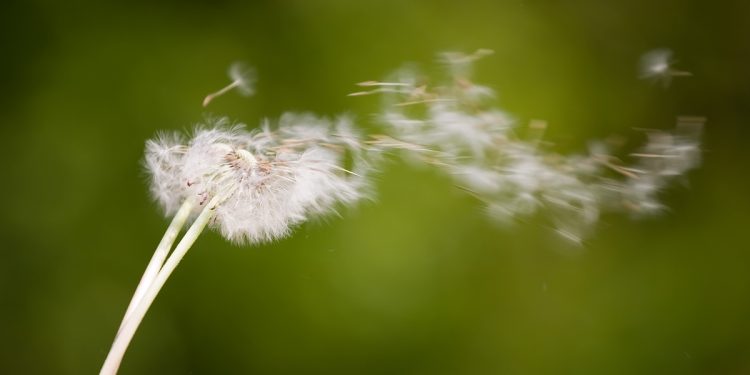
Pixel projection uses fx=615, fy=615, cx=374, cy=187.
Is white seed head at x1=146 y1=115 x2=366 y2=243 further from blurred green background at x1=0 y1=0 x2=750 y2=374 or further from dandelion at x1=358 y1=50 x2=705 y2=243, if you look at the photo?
blurred green background at x1=0 y1=0 x2=750 y2=374

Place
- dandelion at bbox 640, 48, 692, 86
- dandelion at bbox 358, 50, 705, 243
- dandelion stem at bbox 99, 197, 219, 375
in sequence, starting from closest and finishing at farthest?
dandelion stem at bbox 99, 197, 219, 375
dandelion at bbox 358, 50, 705, 243
dandelion at bbox 640, 48, 692, 86

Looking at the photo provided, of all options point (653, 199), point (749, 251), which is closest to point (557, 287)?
point (653, 199)

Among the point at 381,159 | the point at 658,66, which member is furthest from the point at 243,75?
the point at 658,66

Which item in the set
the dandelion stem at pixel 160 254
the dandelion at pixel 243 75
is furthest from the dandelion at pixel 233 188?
the dandelion at pixel 243 75

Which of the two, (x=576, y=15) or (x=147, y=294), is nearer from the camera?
(x=147, y=294)

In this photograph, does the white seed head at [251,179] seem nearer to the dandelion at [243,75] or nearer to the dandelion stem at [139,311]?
the dandelion stem at [139,311]

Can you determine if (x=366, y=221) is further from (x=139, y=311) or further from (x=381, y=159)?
(x=139, y=311)

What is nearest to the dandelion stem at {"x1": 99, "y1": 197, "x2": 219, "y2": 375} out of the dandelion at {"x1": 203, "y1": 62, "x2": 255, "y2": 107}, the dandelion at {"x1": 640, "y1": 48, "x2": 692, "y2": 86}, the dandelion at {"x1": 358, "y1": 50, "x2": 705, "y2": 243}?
the dandelion at {"x1": 358, "y1": 50, "x2": 705, "y2": 243}

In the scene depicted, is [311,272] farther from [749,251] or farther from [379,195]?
[749,251]
